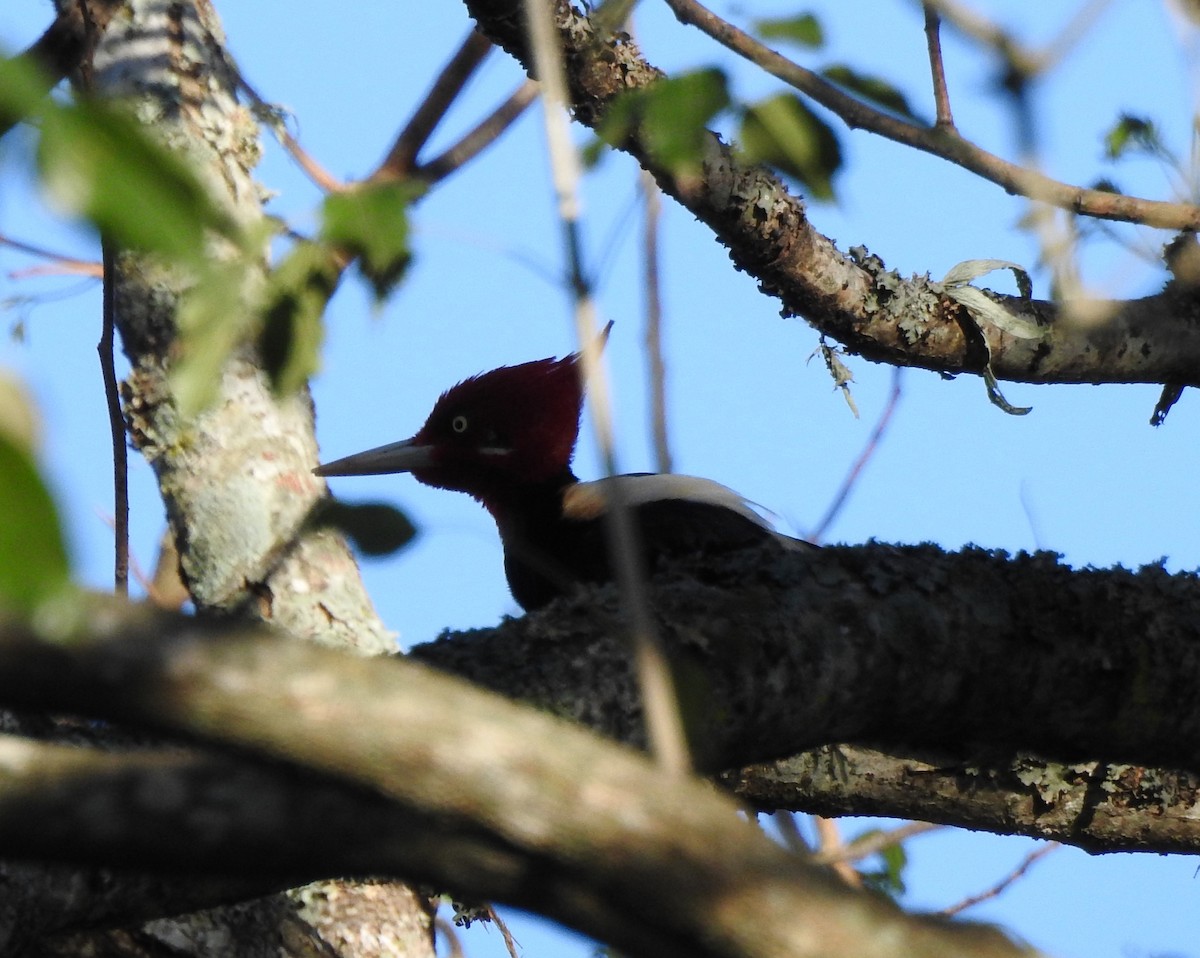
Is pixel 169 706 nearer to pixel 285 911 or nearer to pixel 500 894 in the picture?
pixel 500 894

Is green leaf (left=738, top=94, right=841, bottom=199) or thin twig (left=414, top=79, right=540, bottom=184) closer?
green leaf (left=738, top=94, right=841, bottom=199)

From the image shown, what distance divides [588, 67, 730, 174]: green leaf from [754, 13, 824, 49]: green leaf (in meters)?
0.12

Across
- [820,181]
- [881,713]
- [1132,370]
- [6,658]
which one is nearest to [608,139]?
[820,181]

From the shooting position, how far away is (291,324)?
1.43 m

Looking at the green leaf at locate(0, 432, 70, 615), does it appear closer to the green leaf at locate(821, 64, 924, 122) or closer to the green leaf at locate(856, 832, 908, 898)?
the green leaf at locate(821, 64, 924, 122)

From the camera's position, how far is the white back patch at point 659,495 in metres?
3.87

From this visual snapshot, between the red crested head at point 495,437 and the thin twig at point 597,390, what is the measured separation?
325 centimetres

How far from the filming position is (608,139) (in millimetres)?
1331

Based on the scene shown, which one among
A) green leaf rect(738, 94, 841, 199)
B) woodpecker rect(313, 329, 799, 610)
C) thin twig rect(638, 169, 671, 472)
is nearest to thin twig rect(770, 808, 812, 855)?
thin twig rect(638, 169, 671, 472)

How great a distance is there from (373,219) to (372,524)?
0.39 meters

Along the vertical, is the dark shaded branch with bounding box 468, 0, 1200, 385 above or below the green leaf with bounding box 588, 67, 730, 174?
above

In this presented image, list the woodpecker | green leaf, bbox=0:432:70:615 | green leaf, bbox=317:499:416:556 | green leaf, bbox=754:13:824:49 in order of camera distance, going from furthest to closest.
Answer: the woodpecker
green leaf, bbox=317:499:416:556
green leaf, bbox=754:13:824:49
green leaf, bbox=0:432:70:615

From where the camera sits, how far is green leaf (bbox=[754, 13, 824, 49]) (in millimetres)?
1339

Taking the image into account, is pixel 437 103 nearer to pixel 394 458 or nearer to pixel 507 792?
pixel 394 458
